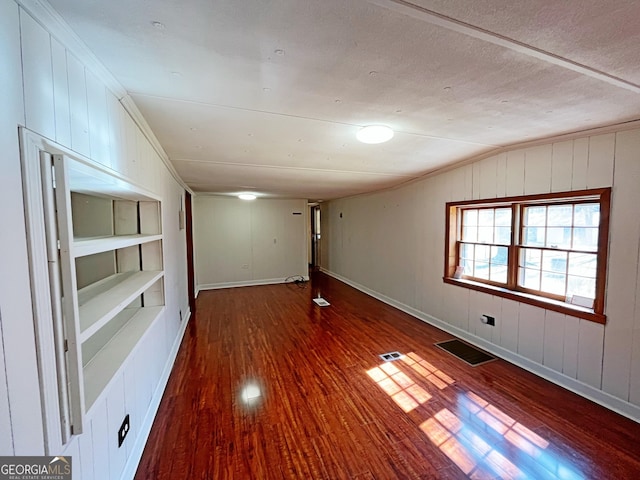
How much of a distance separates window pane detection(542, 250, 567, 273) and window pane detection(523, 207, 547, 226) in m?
0.33

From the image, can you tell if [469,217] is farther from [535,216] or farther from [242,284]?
[242,284]

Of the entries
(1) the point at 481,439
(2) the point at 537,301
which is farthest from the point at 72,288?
(2) the point at 537,301

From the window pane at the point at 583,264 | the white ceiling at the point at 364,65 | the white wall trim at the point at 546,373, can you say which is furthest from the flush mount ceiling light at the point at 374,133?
the white wall trim at the point at 546,373

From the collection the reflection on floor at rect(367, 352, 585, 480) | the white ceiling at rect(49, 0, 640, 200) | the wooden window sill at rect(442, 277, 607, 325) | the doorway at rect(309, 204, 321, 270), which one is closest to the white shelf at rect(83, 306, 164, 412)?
the white ceiling at rect(49, 0, 640, 200)

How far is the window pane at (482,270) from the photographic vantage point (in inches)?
144

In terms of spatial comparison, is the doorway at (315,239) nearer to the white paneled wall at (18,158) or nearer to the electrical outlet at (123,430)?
the electrical outlet at (123,430)

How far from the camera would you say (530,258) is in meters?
3.11

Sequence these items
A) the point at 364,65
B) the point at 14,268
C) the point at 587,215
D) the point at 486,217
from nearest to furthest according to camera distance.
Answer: the point at 14,268
the point at 364,65
the point at 587,215
the point at 486,217

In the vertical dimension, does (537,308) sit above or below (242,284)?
above

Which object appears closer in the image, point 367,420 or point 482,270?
point 367,420

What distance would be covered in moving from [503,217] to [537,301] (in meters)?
1.04

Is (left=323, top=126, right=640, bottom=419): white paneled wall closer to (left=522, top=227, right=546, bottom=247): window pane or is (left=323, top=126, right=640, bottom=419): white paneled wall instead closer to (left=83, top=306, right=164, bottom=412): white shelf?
(left=522, top=227, right=546, bottom=247): window pane

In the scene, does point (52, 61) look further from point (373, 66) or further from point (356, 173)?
point (356, 173)

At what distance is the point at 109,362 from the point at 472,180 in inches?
160
